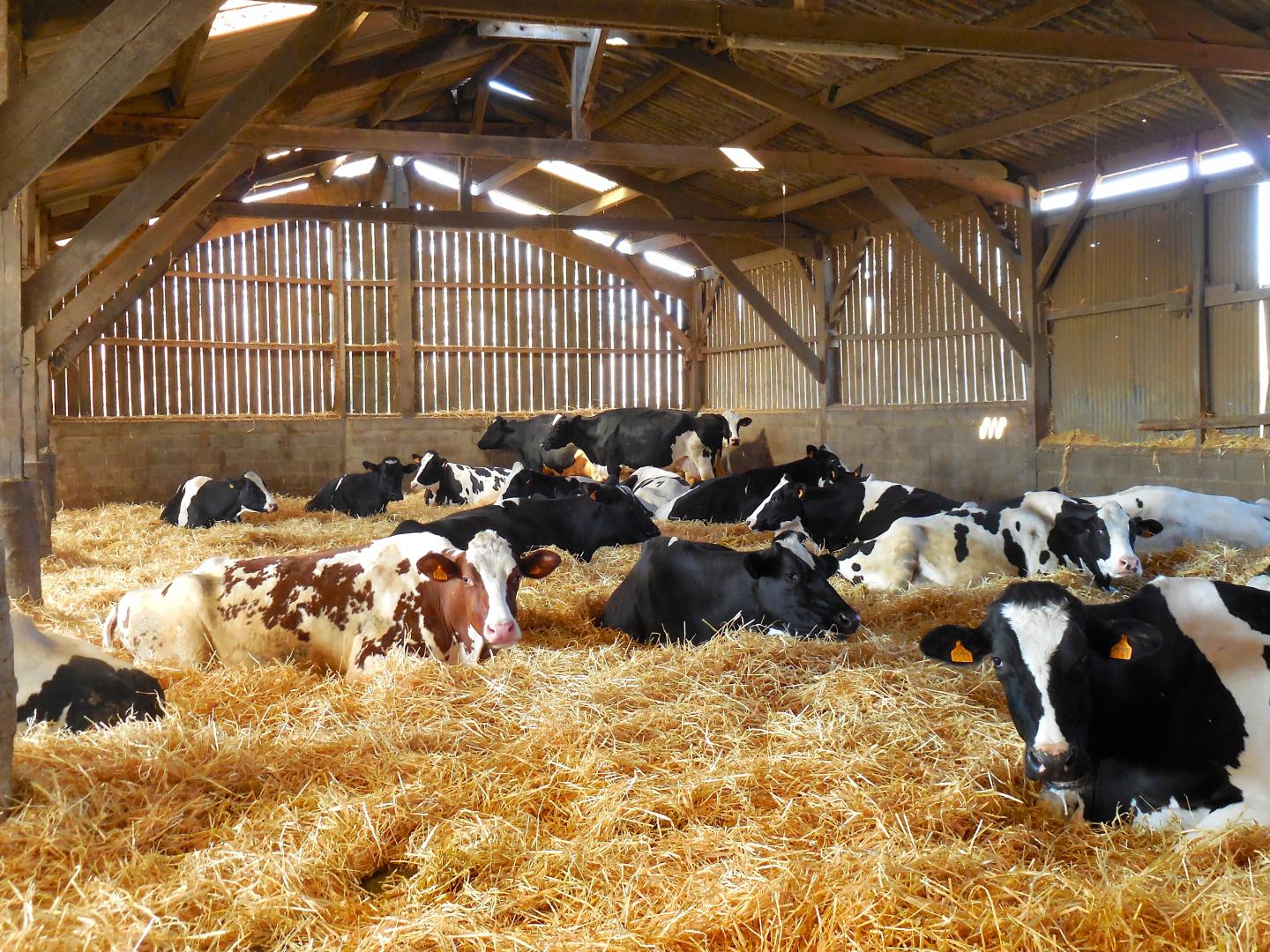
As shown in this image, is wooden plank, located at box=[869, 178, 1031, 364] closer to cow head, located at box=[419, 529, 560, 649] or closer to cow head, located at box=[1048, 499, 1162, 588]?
cow head, located at box=[1048, 499, 1162, 588]

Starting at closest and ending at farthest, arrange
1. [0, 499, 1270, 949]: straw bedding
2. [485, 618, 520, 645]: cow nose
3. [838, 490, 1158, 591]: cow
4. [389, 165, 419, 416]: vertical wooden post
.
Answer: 1. [0, 499, 1270, 949]: straw bedding
2. [485, 618, 520, 645]: cow nose
3. [838, 490, 1158, 591]: cow
4. [389, 165, 419, 416]: vertical wooden post

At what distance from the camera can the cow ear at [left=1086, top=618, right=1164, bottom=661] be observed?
11.2 feet

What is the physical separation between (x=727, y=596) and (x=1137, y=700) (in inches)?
115

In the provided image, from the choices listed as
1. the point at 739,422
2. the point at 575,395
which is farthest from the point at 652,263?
the point at 739,422

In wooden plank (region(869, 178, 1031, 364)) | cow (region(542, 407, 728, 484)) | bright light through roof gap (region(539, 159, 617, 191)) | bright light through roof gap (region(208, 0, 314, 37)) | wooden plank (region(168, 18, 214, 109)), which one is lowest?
cow (region(542, 407, 728, 484))

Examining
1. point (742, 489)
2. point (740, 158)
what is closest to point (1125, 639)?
point (740, 158)

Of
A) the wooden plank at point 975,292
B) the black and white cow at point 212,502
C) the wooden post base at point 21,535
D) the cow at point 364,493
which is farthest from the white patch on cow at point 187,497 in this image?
the wooden plank at point 975,292

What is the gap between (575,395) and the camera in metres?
20.0

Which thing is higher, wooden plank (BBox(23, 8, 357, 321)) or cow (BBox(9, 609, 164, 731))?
wooden plank (BBox(23, 8, 357, 321))

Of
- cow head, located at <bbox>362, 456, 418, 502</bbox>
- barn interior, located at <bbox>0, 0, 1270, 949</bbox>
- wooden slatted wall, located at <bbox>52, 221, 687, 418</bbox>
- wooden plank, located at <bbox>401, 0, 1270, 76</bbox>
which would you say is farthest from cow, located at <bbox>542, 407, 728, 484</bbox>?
wooden plank, located at <bbox>401, 0, 1270, 76</bbox>

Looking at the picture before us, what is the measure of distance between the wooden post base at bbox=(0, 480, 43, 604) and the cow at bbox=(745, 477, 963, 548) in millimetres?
6098

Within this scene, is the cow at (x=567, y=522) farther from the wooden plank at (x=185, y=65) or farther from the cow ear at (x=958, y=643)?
the cow ear at (x=958, y=643)

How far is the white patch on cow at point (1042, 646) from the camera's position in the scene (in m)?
3.38

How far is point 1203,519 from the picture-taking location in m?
8.77
